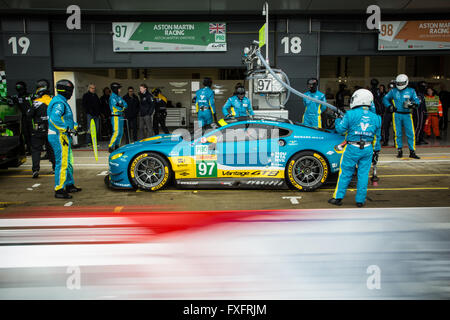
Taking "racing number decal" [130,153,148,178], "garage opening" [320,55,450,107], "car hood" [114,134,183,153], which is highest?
"garage opening" [320,55,450,107]

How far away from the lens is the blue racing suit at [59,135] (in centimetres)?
670

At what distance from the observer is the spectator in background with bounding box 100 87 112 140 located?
13.9m

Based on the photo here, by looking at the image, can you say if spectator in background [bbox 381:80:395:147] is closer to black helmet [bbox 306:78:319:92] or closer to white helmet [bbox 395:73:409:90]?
white helmet [bbox 395:73:409:90]

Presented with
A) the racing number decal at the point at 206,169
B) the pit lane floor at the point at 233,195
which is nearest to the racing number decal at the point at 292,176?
the pit lane floor at the point at 233,195

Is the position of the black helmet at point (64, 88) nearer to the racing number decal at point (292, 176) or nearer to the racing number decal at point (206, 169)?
the racing number decal at point (206, 169)

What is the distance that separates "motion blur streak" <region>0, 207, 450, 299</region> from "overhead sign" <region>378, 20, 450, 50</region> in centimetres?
1290

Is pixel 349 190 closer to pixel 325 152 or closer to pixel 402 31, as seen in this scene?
pixel 325 152

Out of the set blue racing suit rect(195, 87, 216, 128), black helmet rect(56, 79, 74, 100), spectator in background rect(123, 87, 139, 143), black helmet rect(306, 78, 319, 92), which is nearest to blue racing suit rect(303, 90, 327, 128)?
black helmet rect(306, 78, 319, 92)

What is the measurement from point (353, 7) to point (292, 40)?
81.3 inches

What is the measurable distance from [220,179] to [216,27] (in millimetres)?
7813

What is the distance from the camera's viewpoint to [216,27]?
521 inches

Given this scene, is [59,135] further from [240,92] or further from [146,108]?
[146,108]

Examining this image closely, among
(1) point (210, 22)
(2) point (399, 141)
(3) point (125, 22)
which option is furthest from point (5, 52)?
(2) point (399, 141)

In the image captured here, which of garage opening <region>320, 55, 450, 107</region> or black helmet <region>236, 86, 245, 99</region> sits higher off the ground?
garage opening <region>320, 55, 450, 107</region>
